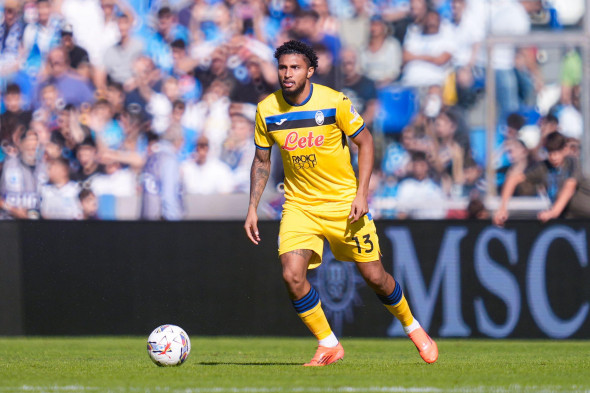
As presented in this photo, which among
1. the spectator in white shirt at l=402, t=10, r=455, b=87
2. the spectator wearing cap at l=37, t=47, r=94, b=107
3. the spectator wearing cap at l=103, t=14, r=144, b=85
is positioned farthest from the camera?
the spectator wearing cap at l=103, t=14, r=144, b=85

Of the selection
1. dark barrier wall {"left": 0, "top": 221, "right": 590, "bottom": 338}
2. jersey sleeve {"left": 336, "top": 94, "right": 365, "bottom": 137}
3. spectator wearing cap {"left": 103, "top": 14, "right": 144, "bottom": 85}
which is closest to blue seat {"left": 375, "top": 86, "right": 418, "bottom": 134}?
dark barrier wall {"left": 0, "top": 221, "right": 590, "bottom": 338}

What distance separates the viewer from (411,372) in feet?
19.8

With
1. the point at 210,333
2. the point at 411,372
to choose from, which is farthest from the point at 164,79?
the point at 411,372

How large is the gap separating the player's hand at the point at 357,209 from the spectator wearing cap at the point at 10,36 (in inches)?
295

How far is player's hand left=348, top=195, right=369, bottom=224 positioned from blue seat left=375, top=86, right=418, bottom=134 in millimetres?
5655

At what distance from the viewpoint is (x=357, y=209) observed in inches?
246

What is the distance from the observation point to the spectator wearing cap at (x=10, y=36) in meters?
12.6

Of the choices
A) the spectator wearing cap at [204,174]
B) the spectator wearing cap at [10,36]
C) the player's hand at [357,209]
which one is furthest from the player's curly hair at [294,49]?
the spectator wearing cap at [10,36]

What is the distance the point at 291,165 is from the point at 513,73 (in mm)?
6187

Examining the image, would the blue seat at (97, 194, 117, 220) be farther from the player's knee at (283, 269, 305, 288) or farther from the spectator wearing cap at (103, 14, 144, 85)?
the player's knee at (283, 269, 305, 288)

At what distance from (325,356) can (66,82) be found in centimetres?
711

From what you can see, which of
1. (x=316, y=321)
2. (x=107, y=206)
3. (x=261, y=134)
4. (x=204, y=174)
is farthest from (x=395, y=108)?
(x=316, y=321)

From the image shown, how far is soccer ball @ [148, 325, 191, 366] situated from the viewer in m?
6.43

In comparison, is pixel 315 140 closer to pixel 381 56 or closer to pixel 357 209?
pixel 357 209
